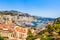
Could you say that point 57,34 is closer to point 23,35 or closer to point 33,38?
point 33,38

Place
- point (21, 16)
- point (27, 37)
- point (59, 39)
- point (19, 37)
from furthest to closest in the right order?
point (21, 16) → point (19, 37) → point (27, 37) → point (59, 39)

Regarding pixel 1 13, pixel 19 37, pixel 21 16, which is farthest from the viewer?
pixel 21 16

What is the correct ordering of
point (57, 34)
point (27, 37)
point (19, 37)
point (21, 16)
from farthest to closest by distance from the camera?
point (21, 16) → point (19, 37) → point (27, 37) → point (57, 34)

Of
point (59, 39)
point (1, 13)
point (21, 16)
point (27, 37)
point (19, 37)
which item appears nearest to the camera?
point (59, 39)

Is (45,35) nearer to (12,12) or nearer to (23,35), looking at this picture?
(23,35)

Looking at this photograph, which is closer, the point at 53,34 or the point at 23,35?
the point at 53,34

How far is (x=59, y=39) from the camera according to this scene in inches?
266

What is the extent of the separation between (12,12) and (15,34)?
2317 inches

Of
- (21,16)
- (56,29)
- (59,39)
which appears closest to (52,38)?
(59,39)

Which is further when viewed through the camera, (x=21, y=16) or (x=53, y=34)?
(x=21, y=16)

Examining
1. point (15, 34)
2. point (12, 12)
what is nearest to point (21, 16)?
point (12, 12)

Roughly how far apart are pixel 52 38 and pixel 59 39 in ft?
1.10

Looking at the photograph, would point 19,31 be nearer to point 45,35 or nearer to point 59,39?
point 45,35

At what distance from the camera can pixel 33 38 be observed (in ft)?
24.6
